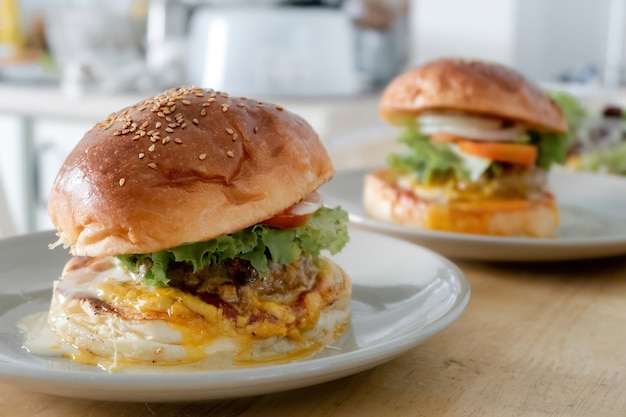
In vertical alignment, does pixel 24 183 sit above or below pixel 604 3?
below

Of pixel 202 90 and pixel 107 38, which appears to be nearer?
pixel 202 90

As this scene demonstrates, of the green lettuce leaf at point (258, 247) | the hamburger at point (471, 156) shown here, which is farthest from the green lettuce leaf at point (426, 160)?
the green lettuce leaf at point (258, 247)

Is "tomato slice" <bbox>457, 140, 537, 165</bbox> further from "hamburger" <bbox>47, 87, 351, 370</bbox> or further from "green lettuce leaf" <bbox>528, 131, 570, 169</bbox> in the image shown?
"hamburger" <bbox>47, 87, 351, 370</bbox>

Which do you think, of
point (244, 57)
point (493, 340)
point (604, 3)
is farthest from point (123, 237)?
point (604, 3)

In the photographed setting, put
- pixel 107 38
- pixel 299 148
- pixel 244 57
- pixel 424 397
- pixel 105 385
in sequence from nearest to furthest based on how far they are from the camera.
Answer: pixel 105 385, pixel 424 397, pixel 299 148, pixel 244 57, pixel 107 38

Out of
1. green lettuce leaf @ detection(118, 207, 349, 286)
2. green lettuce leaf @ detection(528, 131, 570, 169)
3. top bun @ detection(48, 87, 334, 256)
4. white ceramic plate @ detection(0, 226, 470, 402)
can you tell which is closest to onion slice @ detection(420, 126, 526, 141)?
green lettuce leaf @ detection(528, 131, 570, 169)

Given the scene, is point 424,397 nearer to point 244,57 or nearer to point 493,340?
point 493,340

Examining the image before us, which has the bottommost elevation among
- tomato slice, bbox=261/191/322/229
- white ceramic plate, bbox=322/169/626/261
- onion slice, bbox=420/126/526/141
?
white ceramic plate, bbox=322/169/626/261

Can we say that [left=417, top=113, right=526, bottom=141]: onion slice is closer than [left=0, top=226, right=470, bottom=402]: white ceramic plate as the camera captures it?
No
